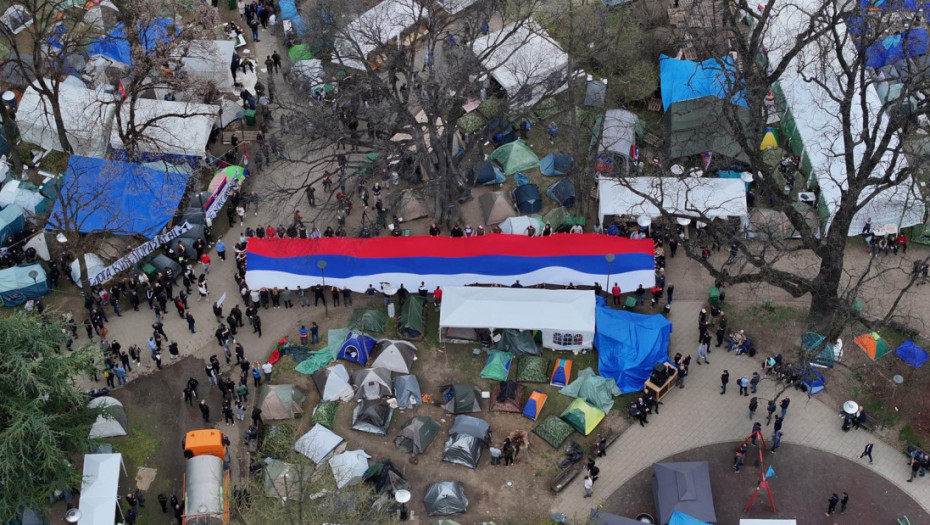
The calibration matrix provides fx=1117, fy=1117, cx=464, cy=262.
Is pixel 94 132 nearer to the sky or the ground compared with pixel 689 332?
nearer to the sky

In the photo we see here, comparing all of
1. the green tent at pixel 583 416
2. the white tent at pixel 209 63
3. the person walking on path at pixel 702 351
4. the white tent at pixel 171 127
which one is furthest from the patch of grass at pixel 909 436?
the white tent at pixel 209 63

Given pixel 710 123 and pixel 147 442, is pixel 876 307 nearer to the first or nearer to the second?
→ pixel 710 123

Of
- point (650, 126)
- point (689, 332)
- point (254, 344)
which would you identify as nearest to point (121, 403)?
point (254, 344)

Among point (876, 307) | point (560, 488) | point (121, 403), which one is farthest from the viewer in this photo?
point (876, 307)

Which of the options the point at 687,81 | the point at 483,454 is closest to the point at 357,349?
the point at 483,454

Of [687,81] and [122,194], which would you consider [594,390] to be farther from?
[122,194]

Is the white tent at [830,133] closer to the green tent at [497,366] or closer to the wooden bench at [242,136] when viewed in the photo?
the green tent at [497,366]

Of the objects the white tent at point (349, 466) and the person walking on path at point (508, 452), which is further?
the person walking on path at point (508, 452)
